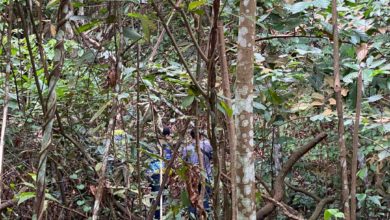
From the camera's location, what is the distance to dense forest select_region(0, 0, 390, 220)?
1612mm

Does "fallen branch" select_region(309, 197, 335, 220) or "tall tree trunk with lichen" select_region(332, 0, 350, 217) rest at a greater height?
"tall tree trunk with lichen" select_region(332, 0, 350, 217)

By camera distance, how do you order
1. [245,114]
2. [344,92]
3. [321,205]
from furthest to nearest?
[321,205], [344,92], [245,114]

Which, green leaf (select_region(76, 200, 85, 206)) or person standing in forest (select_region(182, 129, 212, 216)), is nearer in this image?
person standing in forest (select_region(182, 129, 212, 216))

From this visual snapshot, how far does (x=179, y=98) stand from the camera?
2465 mm

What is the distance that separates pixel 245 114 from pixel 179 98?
0.89 metres

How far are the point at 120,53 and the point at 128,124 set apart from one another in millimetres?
1239

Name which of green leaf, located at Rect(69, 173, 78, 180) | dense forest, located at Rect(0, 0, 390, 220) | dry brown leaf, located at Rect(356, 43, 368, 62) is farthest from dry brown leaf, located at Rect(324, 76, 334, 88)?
green leaf, located at Rect(69, 173, 78, 180)

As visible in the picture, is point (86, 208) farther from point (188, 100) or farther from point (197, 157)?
point (188, 100)

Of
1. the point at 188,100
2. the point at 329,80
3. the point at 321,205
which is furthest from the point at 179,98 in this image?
the point at 321,205

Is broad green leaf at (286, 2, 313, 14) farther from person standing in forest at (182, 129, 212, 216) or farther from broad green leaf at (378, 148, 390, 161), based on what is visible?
broad green leaf at (378, 148, 390, 161)

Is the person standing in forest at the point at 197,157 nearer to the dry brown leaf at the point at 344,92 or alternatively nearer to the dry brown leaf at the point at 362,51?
the dry brown leaf at the point at 344,92

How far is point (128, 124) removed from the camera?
306 cm

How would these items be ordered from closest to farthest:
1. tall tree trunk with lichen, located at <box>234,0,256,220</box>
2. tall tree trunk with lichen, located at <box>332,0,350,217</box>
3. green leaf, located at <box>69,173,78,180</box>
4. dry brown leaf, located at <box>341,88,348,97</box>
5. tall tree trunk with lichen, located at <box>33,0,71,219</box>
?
tall tree trunk with lichen, located at <box>33,0,71,219</box>
tall tree trunk with lichen, located at <box>234,0,256,220</box>
tall tree trunk with lichen, located at <box>332,0,350,217</box>
dry brown leaf, located at <box>341,88,348,97</box>
green leaf, located at <box>69,173,78,180</box>

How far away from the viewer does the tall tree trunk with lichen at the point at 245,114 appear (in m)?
1.58
